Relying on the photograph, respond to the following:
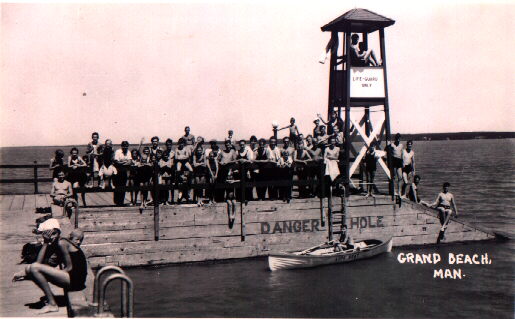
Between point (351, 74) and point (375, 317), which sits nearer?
point (375, 317)

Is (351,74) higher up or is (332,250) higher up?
(351,74)

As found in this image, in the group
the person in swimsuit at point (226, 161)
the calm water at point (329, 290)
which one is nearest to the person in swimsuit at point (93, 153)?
the calm water at point (329, 290)

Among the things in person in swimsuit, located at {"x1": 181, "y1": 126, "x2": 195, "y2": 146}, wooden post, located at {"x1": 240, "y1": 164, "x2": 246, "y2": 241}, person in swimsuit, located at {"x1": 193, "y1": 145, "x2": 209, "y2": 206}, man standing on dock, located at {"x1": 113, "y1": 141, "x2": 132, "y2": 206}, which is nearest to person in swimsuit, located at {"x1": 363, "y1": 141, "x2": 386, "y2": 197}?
wooden post, located at {"x1": 240, "y1": 164, "x2": 246, "y2": 241}

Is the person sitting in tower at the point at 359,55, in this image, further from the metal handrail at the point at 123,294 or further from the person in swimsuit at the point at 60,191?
the metal handrail at the point at 123,294

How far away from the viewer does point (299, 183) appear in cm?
1473

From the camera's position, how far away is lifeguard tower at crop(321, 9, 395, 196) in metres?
15.7

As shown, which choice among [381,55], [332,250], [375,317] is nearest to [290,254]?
[332,250]

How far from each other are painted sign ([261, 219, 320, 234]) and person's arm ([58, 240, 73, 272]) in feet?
24.1

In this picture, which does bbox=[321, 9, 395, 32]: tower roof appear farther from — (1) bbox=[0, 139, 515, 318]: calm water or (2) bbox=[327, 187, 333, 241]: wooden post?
(1) bbox=[0, 139, 515, 318]: calm water

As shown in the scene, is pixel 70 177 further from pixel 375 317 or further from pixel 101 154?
pixel 375 317

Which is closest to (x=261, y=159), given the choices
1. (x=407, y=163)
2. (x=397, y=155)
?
(x=397, y=155)

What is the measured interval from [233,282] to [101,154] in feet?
16.7

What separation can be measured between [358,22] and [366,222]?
592cm

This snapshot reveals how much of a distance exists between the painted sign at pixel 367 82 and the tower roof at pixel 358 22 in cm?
123
